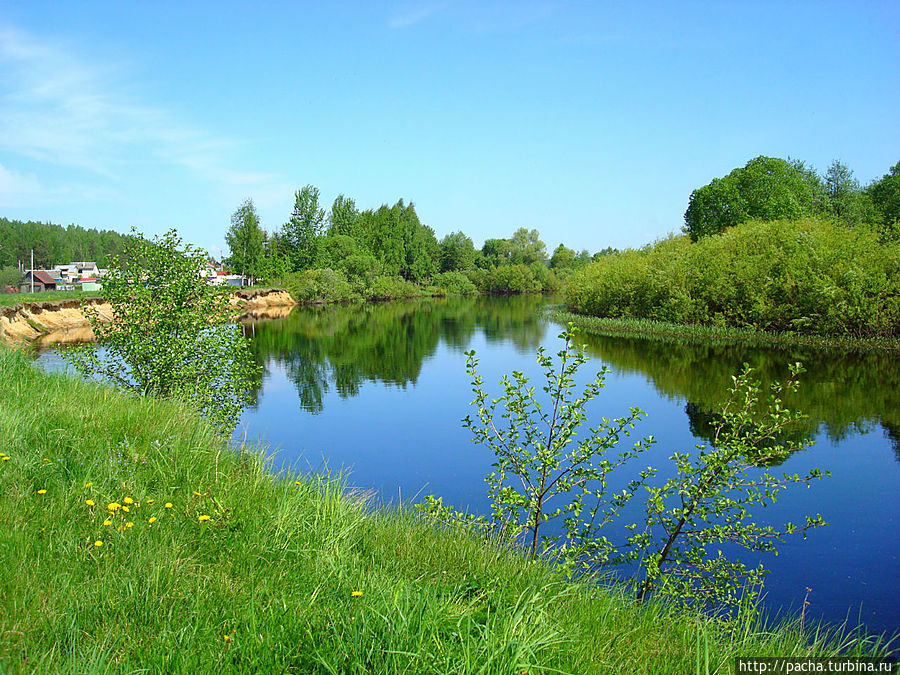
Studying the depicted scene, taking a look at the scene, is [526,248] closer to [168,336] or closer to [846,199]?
[846,199]

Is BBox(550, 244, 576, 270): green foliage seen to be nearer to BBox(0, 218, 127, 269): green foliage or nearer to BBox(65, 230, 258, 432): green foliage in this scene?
BBox(0, 218, 127, 269): green foliage

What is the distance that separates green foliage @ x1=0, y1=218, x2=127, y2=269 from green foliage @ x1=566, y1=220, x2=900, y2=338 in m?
93.6

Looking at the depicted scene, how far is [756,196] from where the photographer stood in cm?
5166

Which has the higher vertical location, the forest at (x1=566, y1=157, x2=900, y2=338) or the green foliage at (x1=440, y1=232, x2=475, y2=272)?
the green foliage at (x1=440, y1=232, x2=475, y2=272)

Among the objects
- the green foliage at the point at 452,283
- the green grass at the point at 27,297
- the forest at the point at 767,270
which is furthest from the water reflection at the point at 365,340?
the green foliage at the point at 452,283

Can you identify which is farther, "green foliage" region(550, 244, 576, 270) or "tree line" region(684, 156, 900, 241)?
"green foliage" region(550, 244, 576, 270)

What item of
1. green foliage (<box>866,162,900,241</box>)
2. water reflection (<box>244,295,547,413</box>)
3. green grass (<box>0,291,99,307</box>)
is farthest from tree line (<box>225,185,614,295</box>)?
green foliage (<box>866,162,900,241</box>)

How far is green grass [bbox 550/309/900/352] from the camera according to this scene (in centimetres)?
2894

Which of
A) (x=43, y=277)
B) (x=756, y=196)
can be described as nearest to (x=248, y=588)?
(x=756, y=196)

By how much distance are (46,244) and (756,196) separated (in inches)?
4785

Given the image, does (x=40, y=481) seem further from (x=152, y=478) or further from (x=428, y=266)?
(x=428, y=266)

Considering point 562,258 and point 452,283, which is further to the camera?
point 562,258

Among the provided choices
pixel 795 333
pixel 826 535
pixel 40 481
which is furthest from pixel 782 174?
pixel 40 481

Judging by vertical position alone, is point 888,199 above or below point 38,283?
above
